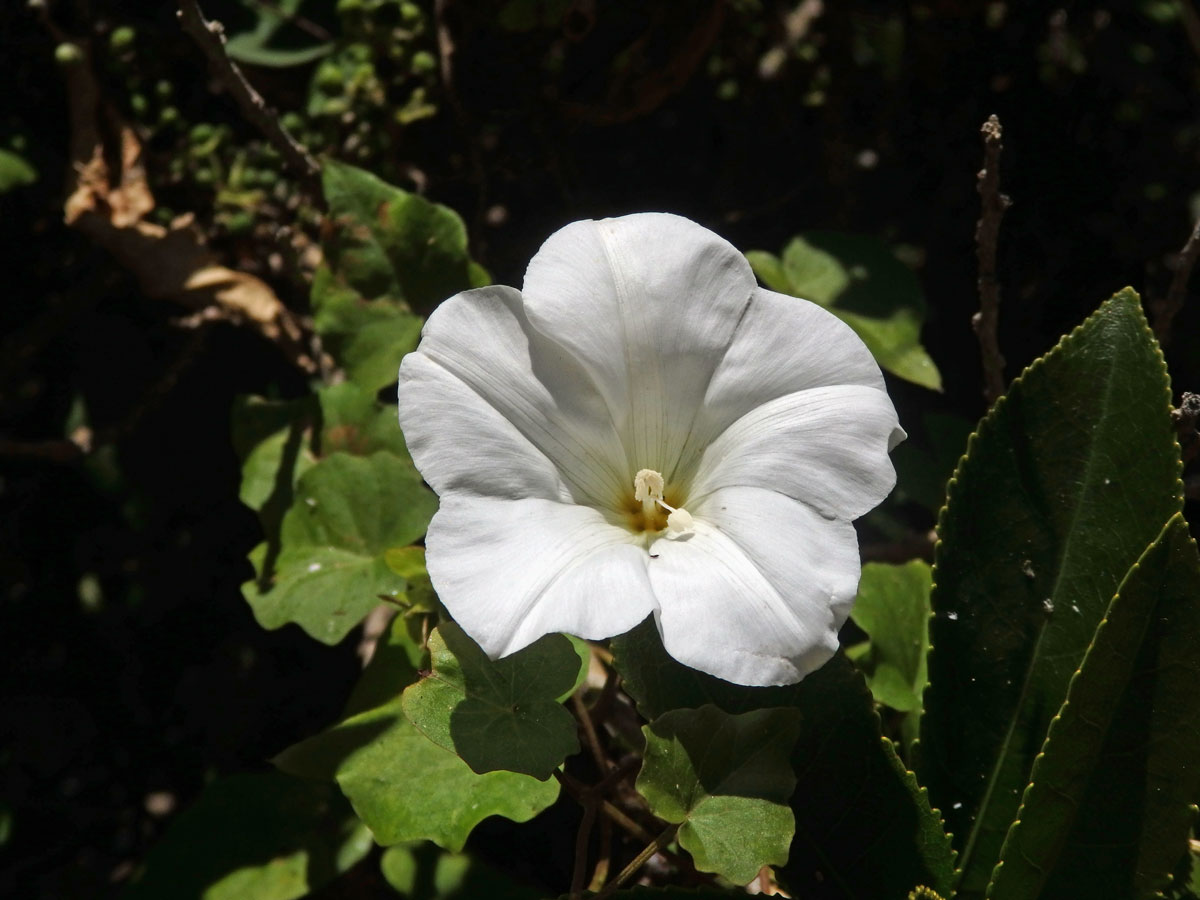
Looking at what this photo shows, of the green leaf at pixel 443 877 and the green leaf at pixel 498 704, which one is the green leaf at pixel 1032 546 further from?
the green leaf at pixel 443 877

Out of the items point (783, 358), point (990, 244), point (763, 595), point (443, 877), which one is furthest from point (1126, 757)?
point (443, 877)

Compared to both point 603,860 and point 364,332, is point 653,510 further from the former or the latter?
point 364,332

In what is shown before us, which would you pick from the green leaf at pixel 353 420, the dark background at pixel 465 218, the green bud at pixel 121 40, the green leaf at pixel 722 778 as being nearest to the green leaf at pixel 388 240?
the green leaf at pixel 353 420

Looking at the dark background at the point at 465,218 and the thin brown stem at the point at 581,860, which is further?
the dark background at the point at 465,218

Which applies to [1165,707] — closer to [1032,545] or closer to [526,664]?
[1032,545]

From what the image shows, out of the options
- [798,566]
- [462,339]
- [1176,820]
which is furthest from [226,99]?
[1176,820]

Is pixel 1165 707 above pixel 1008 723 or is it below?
above
